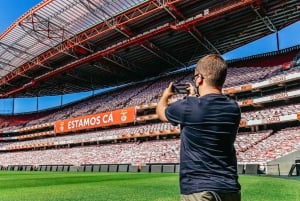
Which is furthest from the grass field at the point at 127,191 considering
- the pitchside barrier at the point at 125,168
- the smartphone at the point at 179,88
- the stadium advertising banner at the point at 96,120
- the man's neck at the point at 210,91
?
the stadium advertising banner at the point at 96,120

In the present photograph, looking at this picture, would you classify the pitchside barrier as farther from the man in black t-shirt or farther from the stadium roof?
the man in black t-shirt

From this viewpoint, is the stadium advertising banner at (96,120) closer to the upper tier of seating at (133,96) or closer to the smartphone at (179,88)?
the upper tier of seating at (133,96)

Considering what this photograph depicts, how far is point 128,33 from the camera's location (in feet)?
118

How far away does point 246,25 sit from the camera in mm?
35719

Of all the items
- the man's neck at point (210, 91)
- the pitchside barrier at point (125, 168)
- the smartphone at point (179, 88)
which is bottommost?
the pitchside barrier at point (125, 168)

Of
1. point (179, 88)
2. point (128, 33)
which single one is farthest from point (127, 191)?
point (128, 33)

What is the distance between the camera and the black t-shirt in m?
2.75

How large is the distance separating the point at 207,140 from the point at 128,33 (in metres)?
33.9

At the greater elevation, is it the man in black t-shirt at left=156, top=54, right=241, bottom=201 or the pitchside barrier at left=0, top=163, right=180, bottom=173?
the man in black t-shirt at left=156, top=54, right=241, bottom=201

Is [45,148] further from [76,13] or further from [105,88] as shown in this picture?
[76,13]

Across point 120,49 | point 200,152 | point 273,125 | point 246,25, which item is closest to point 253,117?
point 273,125

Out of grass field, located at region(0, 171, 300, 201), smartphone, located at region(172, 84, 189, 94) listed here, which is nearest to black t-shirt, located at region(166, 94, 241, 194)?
smartphone, located at region(172, 84, 189, 94)

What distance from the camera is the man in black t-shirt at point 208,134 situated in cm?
274

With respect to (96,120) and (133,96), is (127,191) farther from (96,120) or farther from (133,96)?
(133,96)
